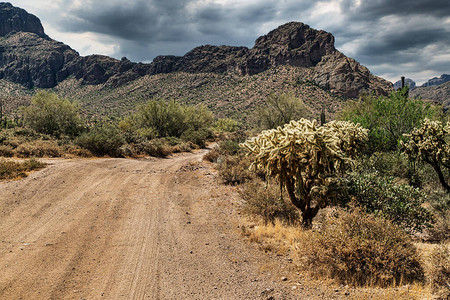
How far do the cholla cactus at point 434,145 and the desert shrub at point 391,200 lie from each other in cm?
516

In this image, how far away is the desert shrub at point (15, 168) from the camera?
33.7 feet

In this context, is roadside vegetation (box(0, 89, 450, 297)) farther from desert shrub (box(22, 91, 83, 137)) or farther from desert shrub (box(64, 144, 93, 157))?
desert shrub (box(22, 91, 83, 137))

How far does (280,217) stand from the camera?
25.6ft

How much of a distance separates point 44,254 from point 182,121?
105 ft

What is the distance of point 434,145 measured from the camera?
10680 millimetres

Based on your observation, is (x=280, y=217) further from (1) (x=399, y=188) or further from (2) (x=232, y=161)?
(2) (x=232, y=161)

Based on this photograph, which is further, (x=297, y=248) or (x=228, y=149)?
(x=228, y=149)

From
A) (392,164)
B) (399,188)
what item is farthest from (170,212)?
(392,164)

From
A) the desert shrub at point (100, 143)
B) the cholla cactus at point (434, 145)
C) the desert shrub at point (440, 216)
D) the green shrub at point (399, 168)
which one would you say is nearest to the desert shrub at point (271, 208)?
the desert shrub at point (440, 216)

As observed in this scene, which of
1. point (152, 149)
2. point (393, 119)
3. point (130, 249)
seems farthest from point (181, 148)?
point (130, 249)

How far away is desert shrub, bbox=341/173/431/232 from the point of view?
21.8ft

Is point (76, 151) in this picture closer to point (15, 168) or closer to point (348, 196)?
point (15, 168)

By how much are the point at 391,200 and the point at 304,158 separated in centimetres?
319

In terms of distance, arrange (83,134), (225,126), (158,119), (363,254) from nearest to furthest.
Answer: (363,254)
(83,134)
(158,119)
(225,126)
